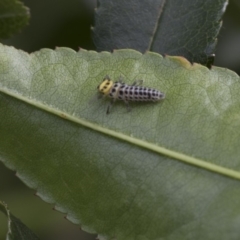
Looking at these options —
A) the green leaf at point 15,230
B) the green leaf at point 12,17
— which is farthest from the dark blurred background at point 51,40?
the green leaf at point 15,230

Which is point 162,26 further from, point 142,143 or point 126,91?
point 142,143

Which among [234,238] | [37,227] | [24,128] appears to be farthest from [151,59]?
[37,227]

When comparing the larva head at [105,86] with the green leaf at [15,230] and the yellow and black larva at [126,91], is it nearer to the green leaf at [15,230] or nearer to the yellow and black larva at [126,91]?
the yellow and black larva at [126,91]

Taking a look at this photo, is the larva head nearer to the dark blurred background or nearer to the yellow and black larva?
the yellow and black larva

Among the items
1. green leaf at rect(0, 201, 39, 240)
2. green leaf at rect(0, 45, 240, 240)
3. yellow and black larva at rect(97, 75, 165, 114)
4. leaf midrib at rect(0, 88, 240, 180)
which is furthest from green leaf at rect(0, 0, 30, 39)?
green leaf at rect(0, 201, 39, 240)

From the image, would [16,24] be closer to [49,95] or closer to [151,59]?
[49,95]

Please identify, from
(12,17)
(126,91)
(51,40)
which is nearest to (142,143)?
(126,91)

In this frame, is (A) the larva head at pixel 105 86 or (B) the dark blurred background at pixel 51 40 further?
(B) the dark blurred background at pixel 51 40
